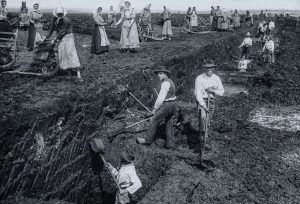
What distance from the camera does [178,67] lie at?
468 inches

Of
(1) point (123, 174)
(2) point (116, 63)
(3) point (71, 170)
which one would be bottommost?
(3) point (71, 170)

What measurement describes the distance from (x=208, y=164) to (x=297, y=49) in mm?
20227

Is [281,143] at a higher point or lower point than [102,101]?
lower

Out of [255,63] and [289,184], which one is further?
[255,63]

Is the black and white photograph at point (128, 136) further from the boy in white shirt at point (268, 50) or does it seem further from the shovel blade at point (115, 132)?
the boy in white shirt at point (268, 50)

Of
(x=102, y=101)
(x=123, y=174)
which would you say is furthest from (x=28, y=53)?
(x=123, y=174)

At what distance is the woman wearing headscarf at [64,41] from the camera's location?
7746 millimetres

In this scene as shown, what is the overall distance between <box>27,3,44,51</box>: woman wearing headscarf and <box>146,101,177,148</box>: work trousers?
639cm

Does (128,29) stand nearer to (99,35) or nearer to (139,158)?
(99,35)

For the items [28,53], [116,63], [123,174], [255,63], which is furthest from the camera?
[255,63]

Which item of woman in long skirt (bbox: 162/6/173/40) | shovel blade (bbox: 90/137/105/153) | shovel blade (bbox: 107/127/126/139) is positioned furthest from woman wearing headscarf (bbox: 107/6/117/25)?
shovel blade (bbox: 90/137/105/153)

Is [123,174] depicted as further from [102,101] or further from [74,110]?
[102,101]

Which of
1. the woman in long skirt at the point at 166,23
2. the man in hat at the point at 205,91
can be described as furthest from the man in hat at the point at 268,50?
the man in hat at the point at 205,91

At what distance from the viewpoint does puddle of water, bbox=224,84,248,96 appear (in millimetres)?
11719
